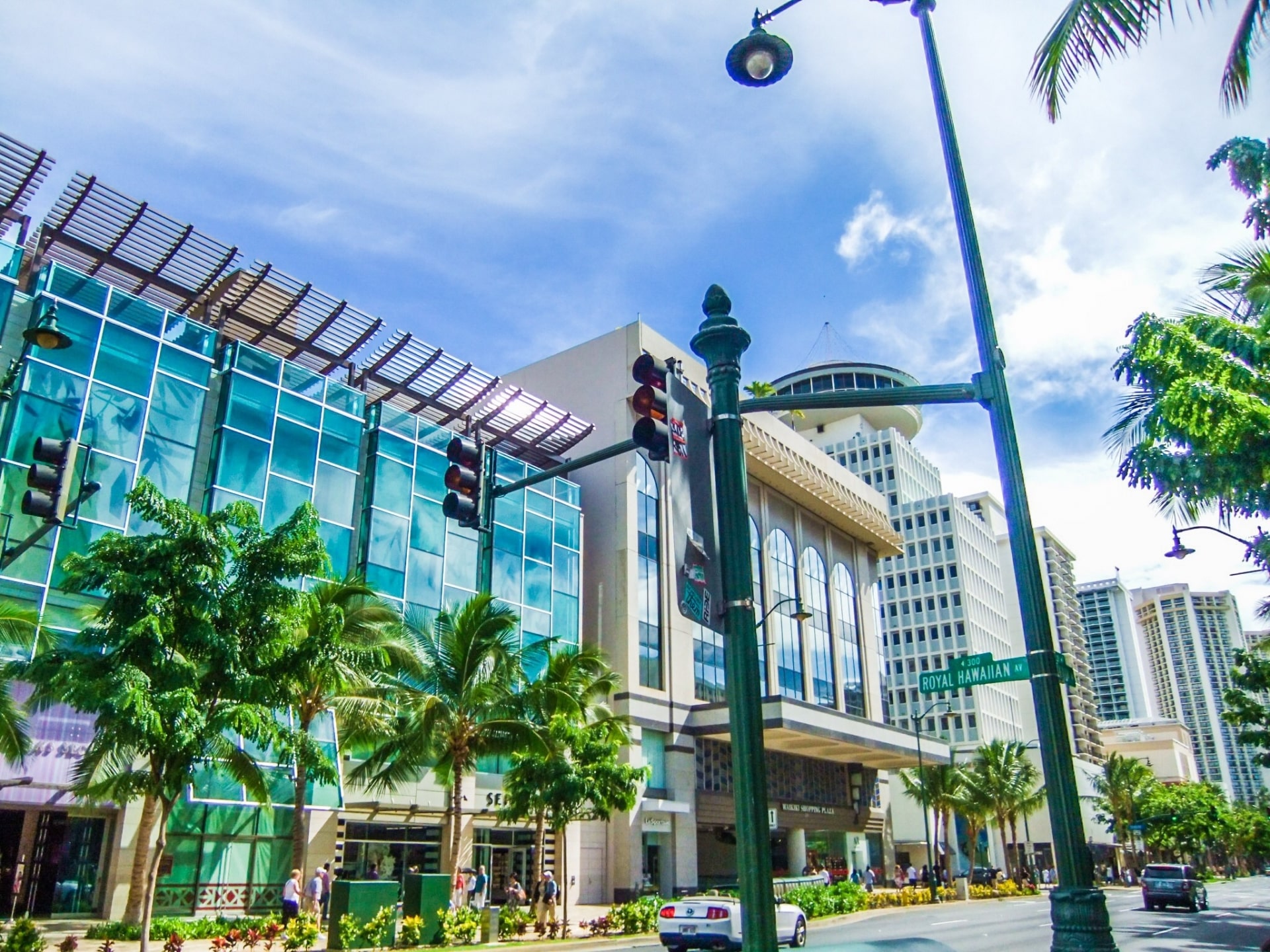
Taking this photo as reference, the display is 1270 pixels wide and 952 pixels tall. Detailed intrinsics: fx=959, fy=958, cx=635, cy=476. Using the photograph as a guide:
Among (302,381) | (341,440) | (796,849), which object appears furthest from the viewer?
(796,849)

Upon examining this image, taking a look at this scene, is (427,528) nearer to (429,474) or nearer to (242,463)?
(429,474)

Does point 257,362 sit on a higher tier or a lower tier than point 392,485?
higher

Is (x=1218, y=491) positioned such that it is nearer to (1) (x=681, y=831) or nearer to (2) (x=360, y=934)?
(2) (x=360, y=934)

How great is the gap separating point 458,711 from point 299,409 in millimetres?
12490

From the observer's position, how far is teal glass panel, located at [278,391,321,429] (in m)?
31.3

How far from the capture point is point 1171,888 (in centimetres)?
3700

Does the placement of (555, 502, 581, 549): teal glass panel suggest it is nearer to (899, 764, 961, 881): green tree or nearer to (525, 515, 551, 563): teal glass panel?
(525, 515, 551, 563): teal glass panel

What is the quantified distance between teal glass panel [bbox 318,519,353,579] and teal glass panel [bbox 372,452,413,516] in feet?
6.28

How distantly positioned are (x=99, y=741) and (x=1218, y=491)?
1846 cm

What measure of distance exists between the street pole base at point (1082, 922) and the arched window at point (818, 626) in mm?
47663

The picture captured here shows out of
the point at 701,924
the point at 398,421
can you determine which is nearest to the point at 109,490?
the point at 398,421

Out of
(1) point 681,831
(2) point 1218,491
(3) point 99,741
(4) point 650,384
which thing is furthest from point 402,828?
(4) point 650,384

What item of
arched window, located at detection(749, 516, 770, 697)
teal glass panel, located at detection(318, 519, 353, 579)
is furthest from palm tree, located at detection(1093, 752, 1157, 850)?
teal glass panel, located at detection(318, 519, 353, 579)

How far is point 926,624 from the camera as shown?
106 m
